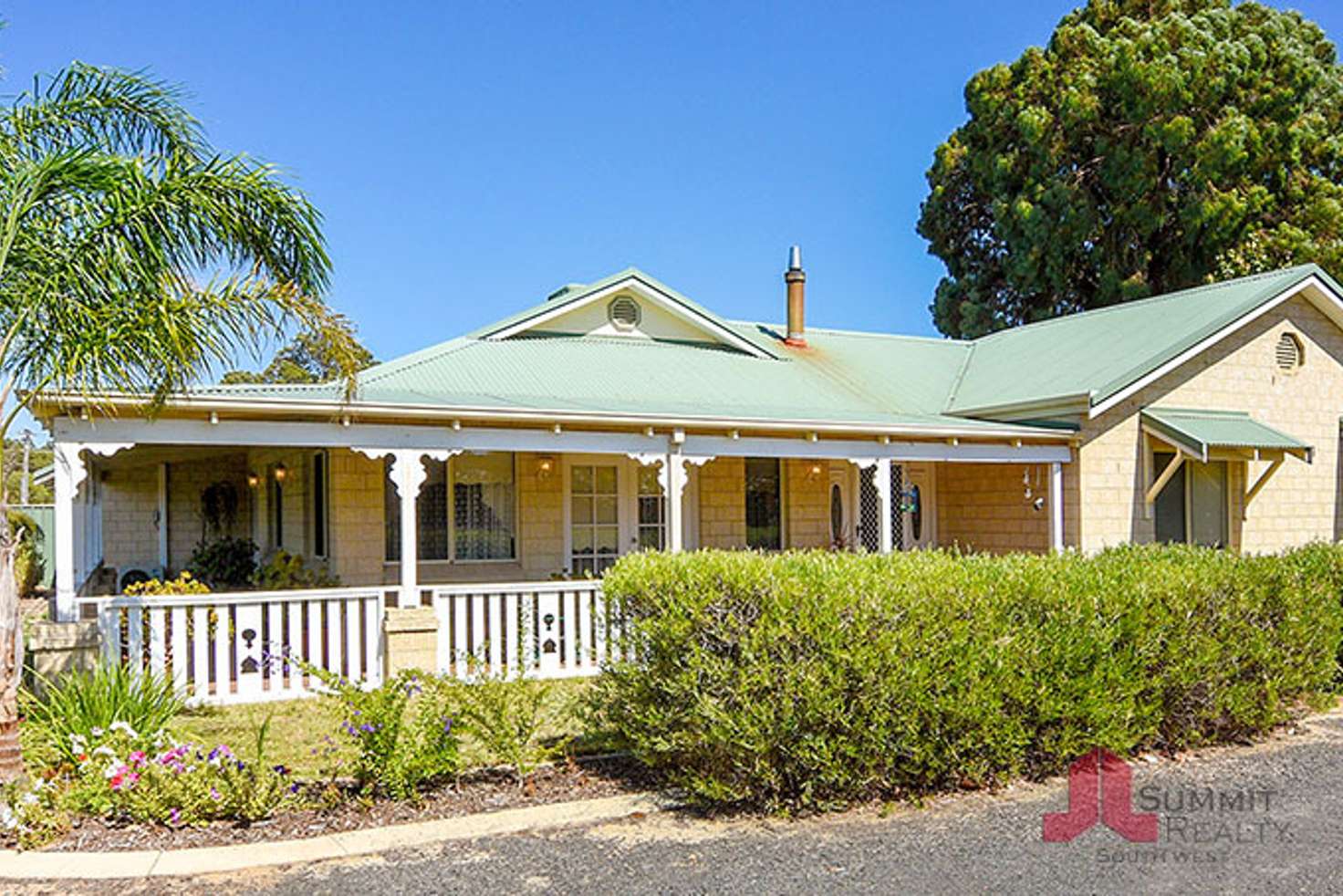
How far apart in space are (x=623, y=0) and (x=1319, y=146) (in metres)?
19.9

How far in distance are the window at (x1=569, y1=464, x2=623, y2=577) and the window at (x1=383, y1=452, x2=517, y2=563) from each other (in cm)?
84

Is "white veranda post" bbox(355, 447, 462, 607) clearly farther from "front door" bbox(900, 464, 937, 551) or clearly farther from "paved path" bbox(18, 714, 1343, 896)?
"front door" bbox(900, 464, 937, 551)

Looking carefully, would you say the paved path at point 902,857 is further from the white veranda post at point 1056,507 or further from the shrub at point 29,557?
the shrub at point 29,557

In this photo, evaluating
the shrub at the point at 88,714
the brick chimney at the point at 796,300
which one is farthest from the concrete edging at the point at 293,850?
the brick chimney at the point at 796,300

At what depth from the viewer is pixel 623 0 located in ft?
54.2

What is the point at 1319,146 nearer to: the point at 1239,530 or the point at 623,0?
the point at 1239,530

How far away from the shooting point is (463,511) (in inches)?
538

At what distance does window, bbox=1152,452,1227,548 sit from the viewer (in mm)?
15695

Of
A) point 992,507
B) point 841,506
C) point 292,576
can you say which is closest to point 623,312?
point 841,506

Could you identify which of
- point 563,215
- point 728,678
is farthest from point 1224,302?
point 728,678

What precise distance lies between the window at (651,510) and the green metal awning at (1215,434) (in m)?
7.05

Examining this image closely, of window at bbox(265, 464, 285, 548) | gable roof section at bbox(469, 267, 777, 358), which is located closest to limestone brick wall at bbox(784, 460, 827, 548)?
gable roof section at bbox(469, 267, 777, 358)

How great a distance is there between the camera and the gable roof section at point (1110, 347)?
1505cm

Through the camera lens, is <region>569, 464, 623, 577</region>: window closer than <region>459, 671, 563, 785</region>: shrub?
No
